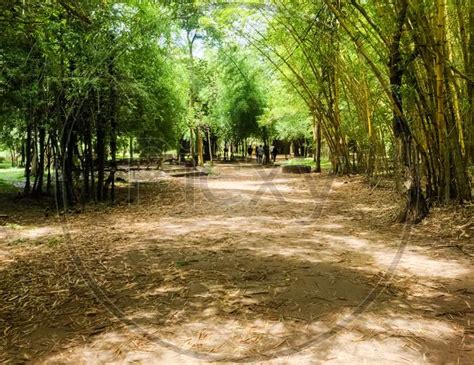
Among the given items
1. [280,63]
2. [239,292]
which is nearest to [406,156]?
[239,292]

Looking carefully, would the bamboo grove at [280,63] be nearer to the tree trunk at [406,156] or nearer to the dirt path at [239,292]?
the tree trunk at [406,156]

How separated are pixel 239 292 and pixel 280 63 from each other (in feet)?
34.8

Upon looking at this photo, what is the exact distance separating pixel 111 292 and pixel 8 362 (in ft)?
3.17

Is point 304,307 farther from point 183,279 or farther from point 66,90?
point 66,90

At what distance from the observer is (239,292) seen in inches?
119

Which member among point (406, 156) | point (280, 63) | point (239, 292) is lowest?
point (239, 292)

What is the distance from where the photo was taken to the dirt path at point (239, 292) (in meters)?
2.25

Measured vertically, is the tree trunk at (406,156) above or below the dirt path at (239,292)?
above

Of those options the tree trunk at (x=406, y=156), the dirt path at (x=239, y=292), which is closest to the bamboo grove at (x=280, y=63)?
the tree trunk at (x=406, y=156)

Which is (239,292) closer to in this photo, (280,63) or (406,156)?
(406,156)

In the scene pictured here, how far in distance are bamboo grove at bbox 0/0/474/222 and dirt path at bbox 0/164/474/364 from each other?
4.80 ft

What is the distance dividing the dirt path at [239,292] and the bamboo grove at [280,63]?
1462mm

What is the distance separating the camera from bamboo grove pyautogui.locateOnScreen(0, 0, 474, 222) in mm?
5137

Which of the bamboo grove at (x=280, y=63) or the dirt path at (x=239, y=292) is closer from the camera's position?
the dirt path at (x=239, y=292)
